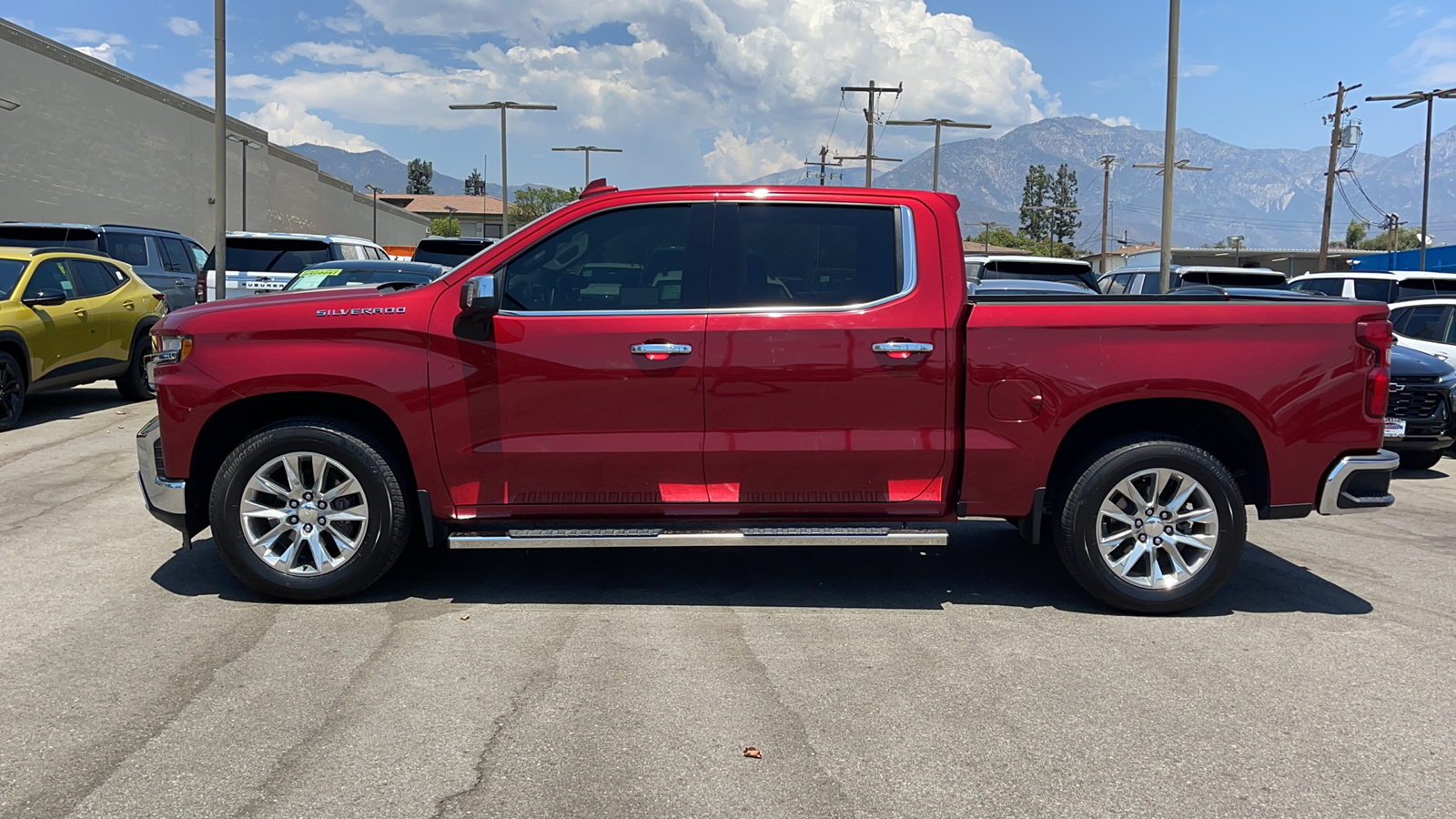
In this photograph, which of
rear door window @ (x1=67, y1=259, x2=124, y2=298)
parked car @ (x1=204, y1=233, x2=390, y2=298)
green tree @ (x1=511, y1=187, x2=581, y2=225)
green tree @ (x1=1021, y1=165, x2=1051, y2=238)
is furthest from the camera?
green tree @ (x1=1021, y1=165, x2=1051, y2=238)

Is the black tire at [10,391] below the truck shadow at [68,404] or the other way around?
the other way around

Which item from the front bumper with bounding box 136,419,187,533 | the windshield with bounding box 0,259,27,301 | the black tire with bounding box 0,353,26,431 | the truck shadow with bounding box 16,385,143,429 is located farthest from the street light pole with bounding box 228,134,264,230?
the front bumper with bounding box 136,419,187,533

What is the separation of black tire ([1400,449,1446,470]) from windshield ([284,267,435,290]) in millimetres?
10359

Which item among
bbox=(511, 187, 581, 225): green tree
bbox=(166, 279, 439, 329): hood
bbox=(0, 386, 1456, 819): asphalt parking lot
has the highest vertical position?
bbox=(511, 187, 581, 225): green tree

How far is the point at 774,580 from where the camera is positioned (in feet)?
18.8

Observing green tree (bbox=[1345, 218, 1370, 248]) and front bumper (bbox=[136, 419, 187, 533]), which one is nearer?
front bumper (bbox=[136, 419, 187, 533])

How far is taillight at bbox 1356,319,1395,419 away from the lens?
5.04m

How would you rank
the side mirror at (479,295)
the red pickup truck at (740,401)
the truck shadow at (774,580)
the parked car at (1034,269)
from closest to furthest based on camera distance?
the side mirror at (479,295)
the red pickup truck at (740,401)
the truck shadow at (774,580)
the parked car at (1034,269)

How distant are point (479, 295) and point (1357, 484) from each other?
13.8 feet

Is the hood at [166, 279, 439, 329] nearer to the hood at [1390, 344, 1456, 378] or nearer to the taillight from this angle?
the taillight

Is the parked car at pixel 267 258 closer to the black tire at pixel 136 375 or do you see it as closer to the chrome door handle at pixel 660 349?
the black tire at pixel 136 375

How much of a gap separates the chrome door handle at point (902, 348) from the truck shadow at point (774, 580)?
1271mm

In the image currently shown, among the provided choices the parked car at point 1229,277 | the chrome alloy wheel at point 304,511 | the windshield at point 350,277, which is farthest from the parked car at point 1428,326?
the windshield at point 350,277

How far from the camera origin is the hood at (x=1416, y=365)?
31.6ft
